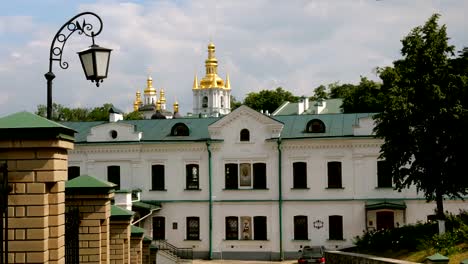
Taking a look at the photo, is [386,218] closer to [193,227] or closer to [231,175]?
[231,175]

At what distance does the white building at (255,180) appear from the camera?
35.4m

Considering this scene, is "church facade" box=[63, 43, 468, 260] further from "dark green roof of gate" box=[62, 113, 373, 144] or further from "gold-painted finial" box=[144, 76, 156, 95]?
"gold-painted finial" box=[144, 76, 156, 95]

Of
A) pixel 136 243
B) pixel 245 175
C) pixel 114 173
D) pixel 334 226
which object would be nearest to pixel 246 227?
pixel 245 175

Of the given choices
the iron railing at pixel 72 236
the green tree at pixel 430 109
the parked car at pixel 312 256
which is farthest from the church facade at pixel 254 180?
the iron railing at pixel 72 236

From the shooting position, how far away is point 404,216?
35031 mm

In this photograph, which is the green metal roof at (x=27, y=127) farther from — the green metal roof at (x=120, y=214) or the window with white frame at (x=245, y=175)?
the window with white frame at (x=245, y=175)

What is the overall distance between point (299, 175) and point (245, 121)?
3958 mm

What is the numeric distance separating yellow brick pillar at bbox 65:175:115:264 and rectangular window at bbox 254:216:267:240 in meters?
25.6

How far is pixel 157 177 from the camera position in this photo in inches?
1480

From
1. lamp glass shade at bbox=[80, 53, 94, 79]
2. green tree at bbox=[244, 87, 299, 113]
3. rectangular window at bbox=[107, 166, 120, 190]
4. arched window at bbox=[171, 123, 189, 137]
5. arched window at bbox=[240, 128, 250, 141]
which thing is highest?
green tree at bbox=[244, 87, 299, 113]

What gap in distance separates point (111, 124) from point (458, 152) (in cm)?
1950

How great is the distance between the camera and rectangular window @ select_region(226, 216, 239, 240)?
36.7 metres

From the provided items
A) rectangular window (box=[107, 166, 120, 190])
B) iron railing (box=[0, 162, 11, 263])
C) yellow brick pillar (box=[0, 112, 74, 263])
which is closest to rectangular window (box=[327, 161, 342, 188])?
rectangular window (box=[107, 166, 120, 190])

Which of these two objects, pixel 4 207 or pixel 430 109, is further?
pixel 430 109
